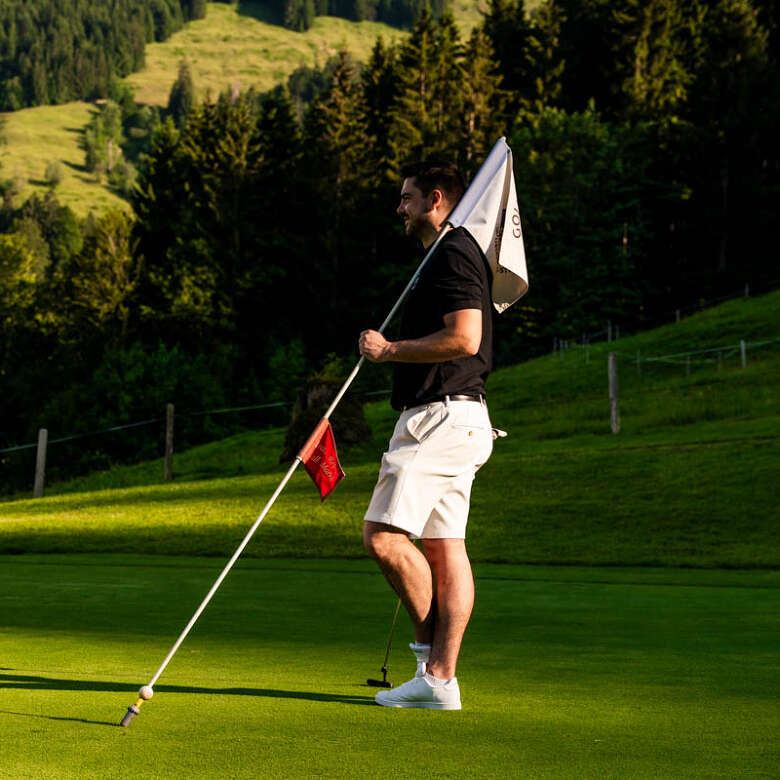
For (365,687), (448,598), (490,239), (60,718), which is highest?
(490,239)

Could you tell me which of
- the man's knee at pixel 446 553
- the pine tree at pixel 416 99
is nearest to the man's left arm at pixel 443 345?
the man's knee at pixel 446 553

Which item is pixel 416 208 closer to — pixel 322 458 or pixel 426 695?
pixel 322 458

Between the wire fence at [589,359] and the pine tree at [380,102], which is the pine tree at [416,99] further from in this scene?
the wire fence at [589,359]

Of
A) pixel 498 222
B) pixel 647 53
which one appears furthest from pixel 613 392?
pixel 647 53

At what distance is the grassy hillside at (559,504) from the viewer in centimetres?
1703

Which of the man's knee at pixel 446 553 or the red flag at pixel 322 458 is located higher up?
the red flag at pixel 322 458

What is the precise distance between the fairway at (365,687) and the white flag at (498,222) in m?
1.73

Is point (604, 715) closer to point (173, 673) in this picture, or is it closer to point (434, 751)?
point (434, 751)

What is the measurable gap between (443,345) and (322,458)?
0.86 metres

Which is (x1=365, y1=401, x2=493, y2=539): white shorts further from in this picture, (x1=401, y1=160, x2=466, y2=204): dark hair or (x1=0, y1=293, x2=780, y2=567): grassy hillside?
(x1=0, y1=293, x2=780, y2=567): grassy hillside

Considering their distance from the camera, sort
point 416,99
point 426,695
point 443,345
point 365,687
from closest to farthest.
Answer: point 426,695 → point 443,345 → point 365,687 → point 416,99

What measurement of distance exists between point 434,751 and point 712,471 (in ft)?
58.1

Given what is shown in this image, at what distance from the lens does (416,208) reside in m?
5.42

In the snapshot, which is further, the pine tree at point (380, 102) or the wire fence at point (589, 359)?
the pine tree at point (380, 102)
